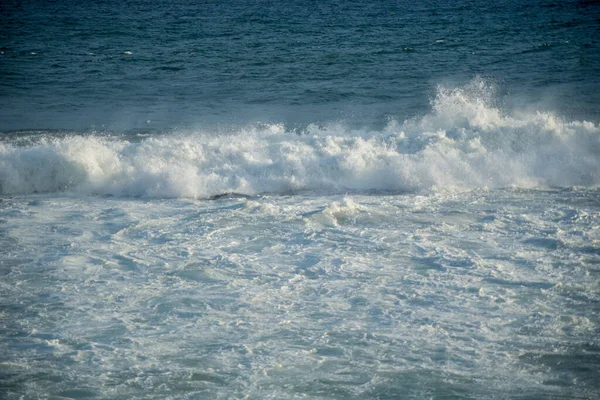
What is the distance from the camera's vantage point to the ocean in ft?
17.1

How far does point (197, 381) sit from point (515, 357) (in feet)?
8.49

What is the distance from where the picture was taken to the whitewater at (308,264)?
5121 mm

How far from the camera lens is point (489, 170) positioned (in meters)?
10.9

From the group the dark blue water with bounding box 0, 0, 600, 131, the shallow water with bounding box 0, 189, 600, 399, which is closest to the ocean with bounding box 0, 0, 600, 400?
the shallow water with bounding box 0, 189, 600, 399

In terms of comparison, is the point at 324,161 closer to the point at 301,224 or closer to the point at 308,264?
the point at 301,224

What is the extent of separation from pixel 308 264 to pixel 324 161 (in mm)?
4297

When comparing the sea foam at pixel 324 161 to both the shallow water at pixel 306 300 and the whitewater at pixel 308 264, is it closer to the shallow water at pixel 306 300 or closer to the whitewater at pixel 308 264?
the whitewater at pixel 308 264

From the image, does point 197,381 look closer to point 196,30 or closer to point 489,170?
point 489,170

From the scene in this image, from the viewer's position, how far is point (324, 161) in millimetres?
11266

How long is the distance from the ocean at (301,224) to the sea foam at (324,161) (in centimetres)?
5

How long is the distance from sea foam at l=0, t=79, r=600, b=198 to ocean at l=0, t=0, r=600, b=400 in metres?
0.05

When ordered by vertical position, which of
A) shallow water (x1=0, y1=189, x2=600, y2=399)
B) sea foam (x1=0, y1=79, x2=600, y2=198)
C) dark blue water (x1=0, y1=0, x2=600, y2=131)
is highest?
dark blue water (x1=0, y1=0, x2=600, y2=131)

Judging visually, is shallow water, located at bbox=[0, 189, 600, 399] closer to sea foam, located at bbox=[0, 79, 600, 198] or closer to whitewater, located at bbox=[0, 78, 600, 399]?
whitewater, located at bbox=[0, 78, 600, 399]

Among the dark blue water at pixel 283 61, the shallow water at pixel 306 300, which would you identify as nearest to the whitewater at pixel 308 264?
the shallow water at pixel 306 300
